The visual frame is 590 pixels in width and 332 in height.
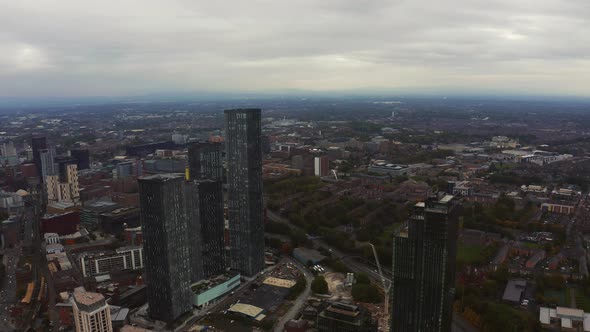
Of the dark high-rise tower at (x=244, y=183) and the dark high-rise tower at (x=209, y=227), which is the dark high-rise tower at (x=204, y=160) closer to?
the dark high-rise tower at (x=209, y=227)

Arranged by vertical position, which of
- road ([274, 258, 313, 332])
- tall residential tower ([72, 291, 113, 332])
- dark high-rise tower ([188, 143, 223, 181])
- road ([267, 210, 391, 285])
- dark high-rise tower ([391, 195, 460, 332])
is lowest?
road ([274, 258, 313, 332])

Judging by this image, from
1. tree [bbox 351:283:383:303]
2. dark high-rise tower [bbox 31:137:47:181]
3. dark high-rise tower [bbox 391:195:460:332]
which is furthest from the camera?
dark high-rise tower [bbox 31:137:47:181]

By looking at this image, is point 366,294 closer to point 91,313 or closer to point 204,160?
point 204,160

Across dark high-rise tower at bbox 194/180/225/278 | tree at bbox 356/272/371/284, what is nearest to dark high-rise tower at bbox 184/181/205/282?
dark high-rise tower at bbox 194/180/225/278

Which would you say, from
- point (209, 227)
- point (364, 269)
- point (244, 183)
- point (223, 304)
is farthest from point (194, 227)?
point (364, 269)

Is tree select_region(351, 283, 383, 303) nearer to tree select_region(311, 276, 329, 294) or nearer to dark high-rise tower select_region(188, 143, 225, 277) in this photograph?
tree select_region(311, 276, 329, 294)

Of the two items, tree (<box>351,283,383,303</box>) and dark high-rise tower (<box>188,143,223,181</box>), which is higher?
dark high-rise tower (<box>188,143,223,181</box>)
